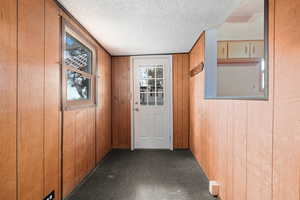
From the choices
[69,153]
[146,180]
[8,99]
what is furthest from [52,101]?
[146,180]

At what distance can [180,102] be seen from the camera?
3881 mm

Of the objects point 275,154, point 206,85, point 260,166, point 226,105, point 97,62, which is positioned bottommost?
point 260,166

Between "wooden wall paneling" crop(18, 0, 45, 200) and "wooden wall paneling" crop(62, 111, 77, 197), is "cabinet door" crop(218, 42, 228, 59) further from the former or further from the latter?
"wooden wall paneling" crop(18, 0, 45, 200)

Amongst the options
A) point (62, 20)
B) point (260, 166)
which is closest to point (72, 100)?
point (62, 20)

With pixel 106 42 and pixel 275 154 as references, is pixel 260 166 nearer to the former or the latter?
pixel 275 154

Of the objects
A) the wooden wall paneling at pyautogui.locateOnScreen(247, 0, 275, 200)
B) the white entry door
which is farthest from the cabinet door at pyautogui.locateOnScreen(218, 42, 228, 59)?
the wooden wall paneling at pyautogui.locateOnScreen(247, 0, 275, 200)

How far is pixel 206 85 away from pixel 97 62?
1.93m

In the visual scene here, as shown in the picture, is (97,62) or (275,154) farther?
(97,62)

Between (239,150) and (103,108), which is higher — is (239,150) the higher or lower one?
the lower one

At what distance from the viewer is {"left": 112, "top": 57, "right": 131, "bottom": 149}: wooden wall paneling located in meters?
3.98

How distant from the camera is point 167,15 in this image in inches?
79.8

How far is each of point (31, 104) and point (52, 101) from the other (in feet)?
1.01

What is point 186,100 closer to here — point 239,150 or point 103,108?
point 103,108

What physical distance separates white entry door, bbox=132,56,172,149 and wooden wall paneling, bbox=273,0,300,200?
9.42ft
